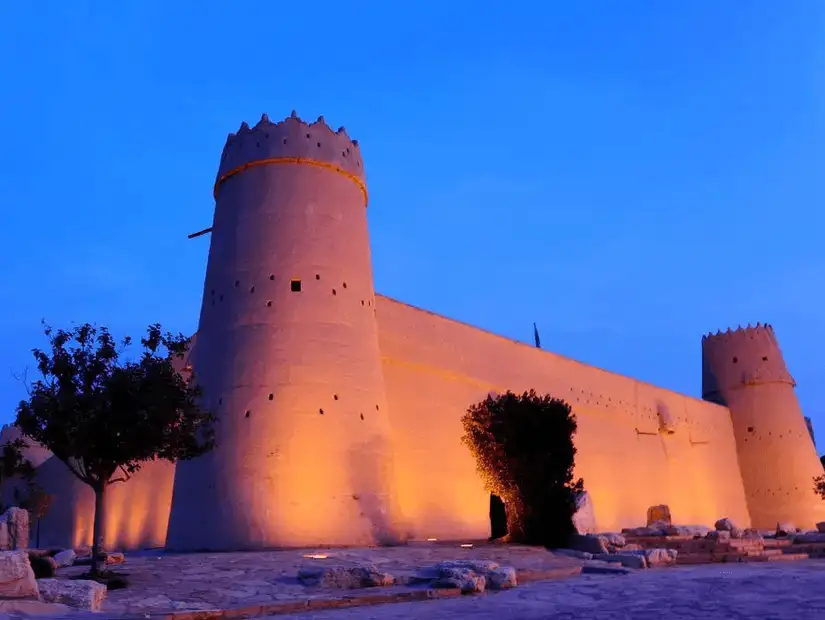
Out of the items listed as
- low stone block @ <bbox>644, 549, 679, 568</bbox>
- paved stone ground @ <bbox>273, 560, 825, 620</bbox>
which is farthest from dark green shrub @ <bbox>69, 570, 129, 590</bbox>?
low stone block @ <bbox>644, 549, 679, 568</bbox>

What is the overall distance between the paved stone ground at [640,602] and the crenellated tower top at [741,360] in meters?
25.8

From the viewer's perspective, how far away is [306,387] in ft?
48.5

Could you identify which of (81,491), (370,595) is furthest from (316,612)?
(81,491)

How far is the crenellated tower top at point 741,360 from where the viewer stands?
108 ft

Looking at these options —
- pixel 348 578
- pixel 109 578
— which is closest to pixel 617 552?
pixel 348 578

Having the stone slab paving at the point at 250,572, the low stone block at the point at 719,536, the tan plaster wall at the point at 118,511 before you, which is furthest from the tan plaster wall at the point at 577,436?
the low stone block at the point at 719,536

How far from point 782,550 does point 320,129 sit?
42.2ft

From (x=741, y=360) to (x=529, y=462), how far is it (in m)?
21.6

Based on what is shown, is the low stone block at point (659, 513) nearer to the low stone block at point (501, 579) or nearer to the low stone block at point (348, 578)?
the low stone block at point (501, 579)

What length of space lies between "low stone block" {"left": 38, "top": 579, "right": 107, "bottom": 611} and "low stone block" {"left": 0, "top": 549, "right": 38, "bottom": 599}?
31cm

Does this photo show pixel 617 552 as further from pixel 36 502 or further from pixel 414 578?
pixel 36 502

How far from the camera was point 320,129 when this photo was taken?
17078 millimetres

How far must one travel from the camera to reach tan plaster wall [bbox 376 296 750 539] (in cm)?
1897

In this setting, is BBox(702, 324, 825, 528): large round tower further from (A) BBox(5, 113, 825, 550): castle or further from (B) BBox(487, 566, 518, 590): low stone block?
(B) BBox(487, 566, 518, 590): low stone block
